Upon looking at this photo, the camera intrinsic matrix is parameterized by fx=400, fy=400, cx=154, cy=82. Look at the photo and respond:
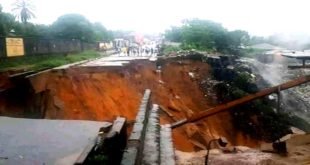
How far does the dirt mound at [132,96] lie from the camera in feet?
49.3

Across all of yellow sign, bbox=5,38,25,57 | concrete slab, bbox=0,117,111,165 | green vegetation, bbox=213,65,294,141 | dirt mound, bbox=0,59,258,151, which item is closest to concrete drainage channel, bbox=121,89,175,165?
concrete slab, bbox=0,117,111,165

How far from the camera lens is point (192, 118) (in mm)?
13570

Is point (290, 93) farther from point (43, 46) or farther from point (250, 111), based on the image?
point (43, 46)

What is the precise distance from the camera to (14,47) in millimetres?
19219

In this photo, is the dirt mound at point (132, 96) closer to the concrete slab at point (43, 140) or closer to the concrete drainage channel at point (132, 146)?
the concrete slab at point (43, 140)

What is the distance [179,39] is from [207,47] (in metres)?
8.63

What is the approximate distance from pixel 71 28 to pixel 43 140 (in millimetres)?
41794

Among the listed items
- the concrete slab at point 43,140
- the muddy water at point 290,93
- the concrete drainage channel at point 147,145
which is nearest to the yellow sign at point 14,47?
the concrete drainage channel at point 147,145

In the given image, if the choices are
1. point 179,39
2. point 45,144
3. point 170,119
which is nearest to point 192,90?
point 170,119

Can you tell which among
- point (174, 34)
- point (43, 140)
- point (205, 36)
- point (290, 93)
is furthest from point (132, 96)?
point (174, 34)

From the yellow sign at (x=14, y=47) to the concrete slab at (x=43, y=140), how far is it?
10.5 m

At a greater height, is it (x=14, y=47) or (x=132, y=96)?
(x=14, y=47)

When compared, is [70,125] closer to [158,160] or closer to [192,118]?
[158,160]

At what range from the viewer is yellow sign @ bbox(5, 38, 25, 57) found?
1835 cm
